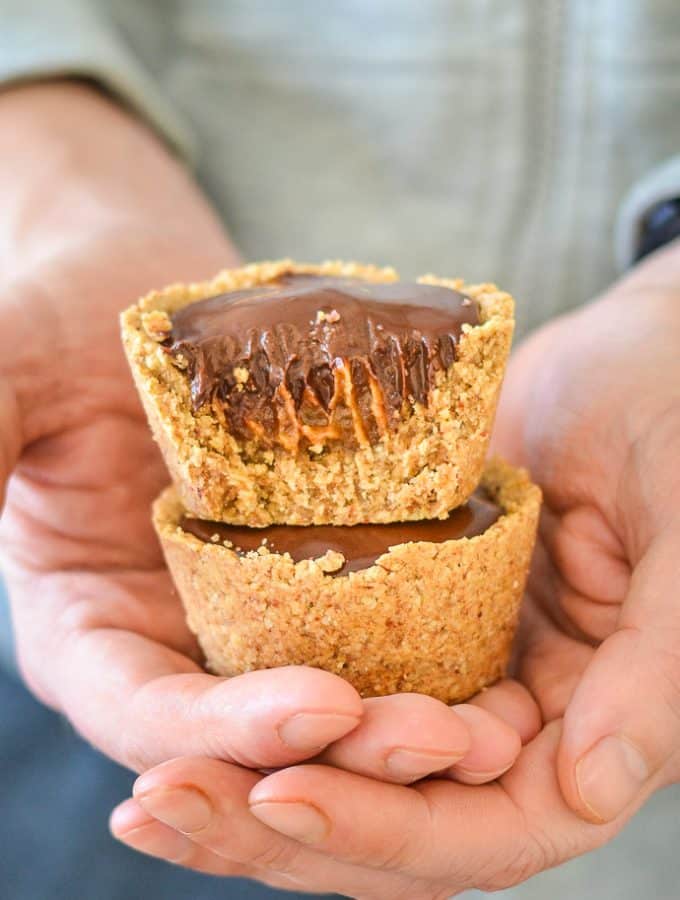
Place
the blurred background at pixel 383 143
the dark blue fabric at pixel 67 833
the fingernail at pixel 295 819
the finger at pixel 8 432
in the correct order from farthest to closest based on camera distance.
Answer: the blurred background at pixel 383 143 → the dark blue fabric at pixel 67 833 → the finger at pixel 8 432 → the fingernail at pixel 295 819

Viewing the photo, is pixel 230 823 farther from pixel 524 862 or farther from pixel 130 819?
pixel 524 862

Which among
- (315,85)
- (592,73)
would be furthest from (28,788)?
(592,73)

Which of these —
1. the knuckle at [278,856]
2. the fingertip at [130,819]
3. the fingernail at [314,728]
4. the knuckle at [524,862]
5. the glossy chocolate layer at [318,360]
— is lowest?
the knuckle at [524,862]

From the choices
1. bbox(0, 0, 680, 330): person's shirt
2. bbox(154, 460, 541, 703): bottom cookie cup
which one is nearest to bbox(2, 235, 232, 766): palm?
bbox(154, 460, 541, 703): bottom cookie cup

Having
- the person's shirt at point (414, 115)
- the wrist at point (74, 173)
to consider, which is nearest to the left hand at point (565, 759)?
the person's shirt at point (414, 115)

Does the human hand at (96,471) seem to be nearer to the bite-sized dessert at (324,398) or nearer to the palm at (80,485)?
the palm at (80,485)

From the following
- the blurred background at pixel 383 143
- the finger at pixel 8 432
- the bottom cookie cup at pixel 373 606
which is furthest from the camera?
the blurred background at pixel 383 143

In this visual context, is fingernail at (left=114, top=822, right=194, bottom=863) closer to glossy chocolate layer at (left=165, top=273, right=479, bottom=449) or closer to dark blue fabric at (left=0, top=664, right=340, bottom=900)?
glossy chocolate layer at (left=165, top=273, right=479, bottom=449)

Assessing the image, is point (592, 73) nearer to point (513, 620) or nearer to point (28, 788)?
point (513, 620)

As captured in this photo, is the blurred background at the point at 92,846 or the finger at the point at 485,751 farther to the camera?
the blurred background at the point at 92,846

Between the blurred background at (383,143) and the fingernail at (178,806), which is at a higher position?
the blurred background at (383,143)
